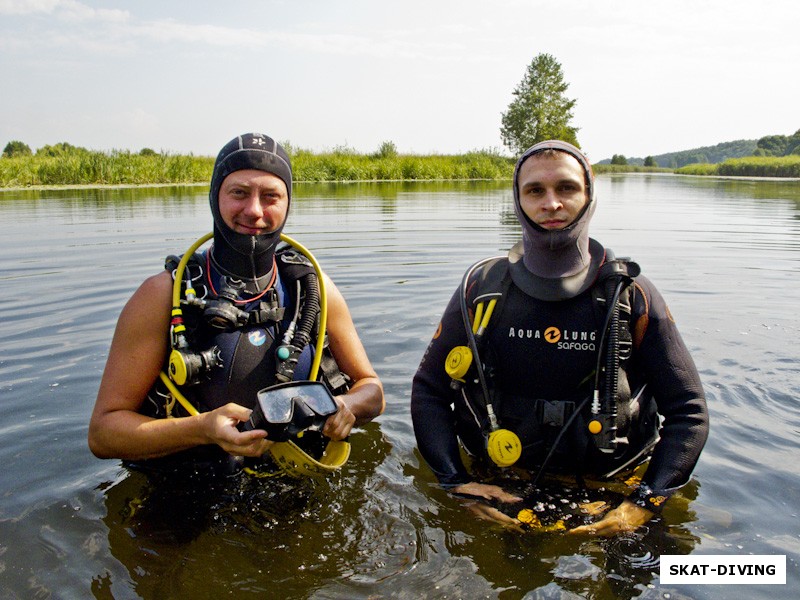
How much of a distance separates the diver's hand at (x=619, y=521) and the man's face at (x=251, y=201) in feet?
6.09

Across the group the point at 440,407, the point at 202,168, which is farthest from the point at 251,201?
the point at 202,168

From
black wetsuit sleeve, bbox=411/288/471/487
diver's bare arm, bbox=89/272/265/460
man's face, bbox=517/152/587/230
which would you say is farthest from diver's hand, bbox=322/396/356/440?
man's face, bbox=517/152/587/230

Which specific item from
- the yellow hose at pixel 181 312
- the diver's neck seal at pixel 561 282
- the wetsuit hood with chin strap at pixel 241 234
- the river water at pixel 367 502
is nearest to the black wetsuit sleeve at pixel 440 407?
the river water at pixel 367 502

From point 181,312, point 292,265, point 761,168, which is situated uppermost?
point 761,168

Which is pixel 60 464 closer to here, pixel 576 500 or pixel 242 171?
pixel 242 171

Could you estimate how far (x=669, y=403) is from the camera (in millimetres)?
2752

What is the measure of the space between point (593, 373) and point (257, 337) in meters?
1.48

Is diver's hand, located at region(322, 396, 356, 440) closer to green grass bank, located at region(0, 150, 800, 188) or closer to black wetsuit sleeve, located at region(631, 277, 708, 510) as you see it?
black wetsuit sleeve, located at region(631, 277, 708, 510)

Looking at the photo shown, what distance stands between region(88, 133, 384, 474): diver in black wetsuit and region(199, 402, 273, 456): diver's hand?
0.5 inches

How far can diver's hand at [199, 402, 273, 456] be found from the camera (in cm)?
244

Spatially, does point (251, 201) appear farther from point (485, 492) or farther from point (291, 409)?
point (485, 492)

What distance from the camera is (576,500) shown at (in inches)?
→ 116

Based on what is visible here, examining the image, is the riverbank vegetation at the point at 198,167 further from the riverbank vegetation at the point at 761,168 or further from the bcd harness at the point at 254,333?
the bcd harness at the point at 254,333

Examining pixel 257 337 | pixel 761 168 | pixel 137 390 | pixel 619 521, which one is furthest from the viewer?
pixel 761 168
